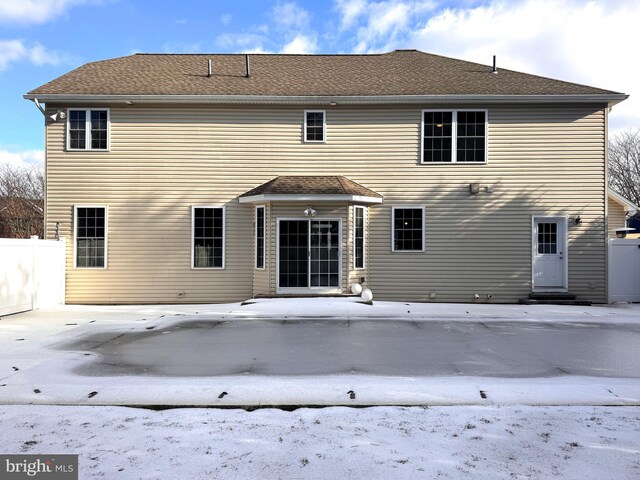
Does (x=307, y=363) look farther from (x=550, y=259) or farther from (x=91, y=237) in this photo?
(x=550, y=259)

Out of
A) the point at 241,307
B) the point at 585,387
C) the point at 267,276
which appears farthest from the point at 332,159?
the point at 585,387

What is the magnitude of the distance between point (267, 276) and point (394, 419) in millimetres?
9035

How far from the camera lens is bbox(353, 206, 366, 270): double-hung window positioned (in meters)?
13.2

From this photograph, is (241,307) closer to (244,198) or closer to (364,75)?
(244,198)

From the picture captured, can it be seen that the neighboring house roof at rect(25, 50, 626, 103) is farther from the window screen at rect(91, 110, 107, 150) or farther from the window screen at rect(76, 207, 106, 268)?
the window screen at rect(76, 207, 106, 268)

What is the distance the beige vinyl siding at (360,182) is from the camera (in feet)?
45.1

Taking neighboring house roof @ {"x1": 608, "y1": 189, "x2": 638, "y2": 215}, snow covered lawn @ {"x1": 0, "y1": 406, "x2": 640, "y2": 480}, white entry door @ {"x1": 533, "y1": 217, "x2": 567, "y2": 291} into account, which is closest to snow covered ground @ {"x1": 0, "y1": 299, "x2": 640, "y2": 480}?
snow covered lawn @ {"x1": 0, "y1": 406, "x2": 640, "y2": 480}

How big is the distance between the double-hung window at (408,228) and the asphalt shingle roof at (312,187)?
86 cm

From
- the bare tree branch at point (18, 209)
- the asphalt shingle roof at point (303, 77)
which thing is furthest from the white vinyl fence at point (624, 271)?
the bare tree branch at point (18, 209)

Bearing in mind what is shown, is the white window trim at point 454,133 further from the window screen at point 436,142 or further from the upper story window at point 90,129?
the upper story window at point 90,129

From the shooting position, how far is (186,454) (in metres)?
3.60

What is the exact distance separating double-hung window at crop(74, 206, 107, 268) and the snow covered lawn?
983 centimetres
